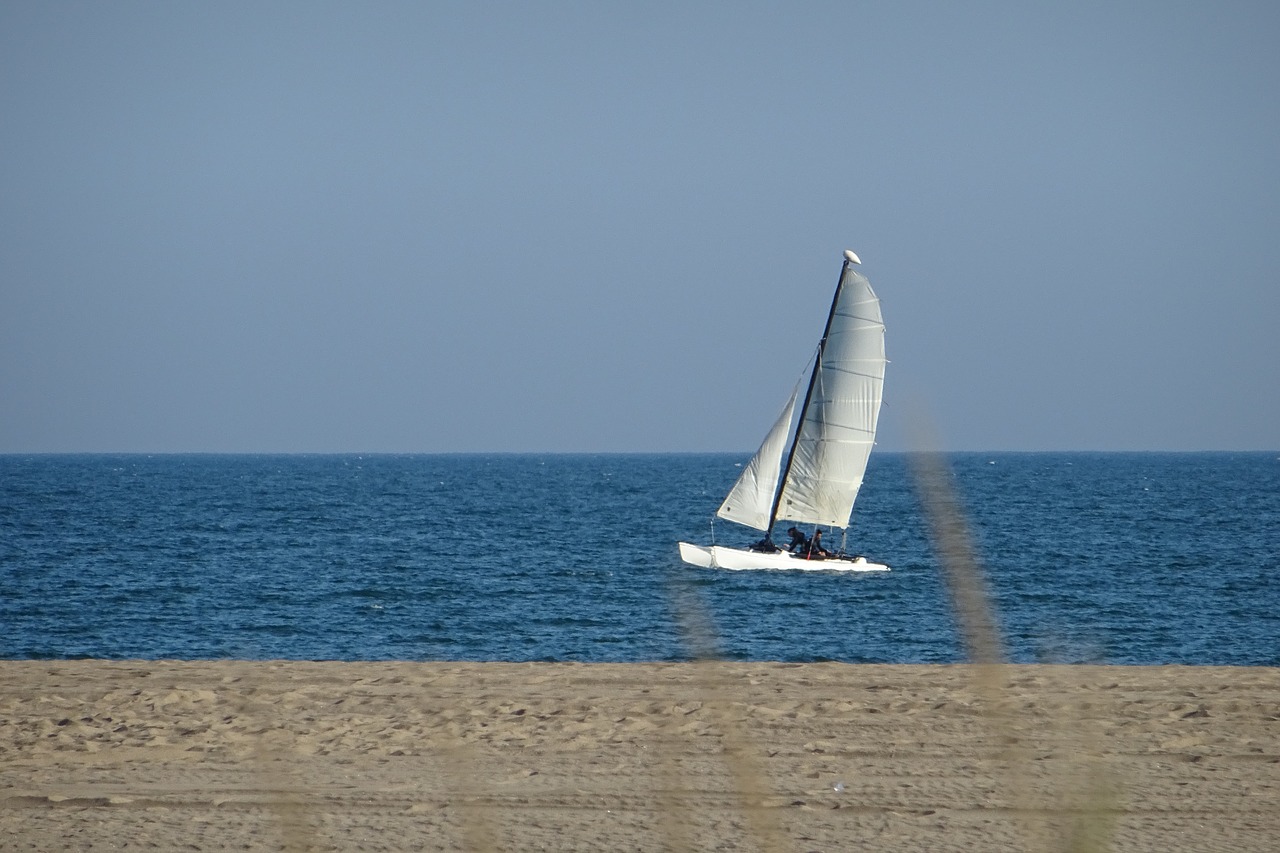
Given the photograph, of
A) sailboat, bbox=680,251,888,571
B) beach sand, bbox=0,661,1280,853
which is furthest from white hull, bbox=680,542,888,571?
beach sand, bbox=0,661,1280,853

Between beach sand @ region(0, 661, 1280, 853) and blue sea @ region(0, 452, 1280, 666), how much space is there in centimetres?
162

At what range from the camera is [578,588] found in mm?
40188

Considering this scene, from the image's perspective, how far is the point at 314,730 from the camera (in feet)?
45.5

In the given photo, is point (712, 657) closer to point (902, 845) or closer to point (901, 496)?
point (902, 845)

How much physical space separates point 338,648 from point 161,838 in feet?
61.1

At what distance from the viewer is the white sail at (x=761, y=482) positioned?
43375 mm

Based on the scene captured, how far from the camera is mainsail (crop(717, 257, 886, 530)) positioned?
140 ft

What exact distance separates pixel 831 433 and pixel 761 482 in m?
2.73

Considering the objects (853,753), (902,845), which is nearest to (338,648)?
(853,753)

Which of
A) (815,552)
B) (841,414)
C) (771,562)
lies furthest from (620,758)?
(841,414)

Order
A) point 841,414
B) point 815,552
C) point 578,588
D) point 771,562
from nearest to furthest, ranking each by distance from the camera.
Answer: point 578,588 → point 771,562 → point 815,552 → point 841,414

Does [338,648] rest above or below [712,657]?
below

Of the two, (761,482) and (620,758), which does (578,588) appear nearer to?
(761,482)

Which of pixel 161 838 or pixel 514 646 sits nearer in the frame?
pixel 161 838
